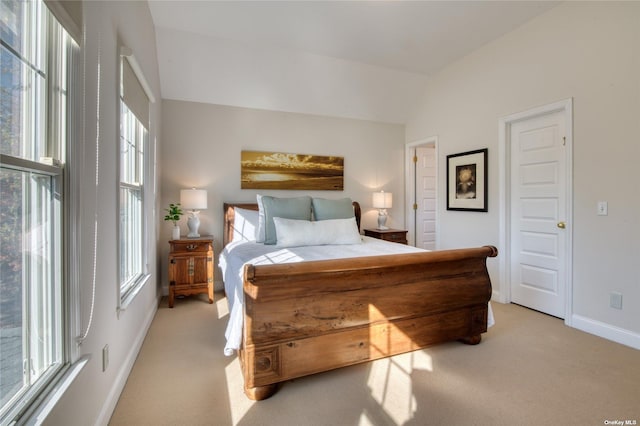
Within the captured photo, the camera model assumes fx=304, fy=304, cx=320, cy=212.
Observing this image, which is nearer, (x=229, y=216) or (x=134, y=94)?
(x=134, y=94)

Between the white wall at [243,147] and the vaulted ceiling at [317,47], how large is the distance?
0.18 m

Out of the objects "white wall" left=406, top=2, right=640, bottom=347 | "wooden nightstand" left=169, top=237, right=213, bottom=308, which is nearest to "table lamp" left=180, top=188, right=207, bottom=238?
"wooden nightstand" left=169, top=237, right=213, bottom=308

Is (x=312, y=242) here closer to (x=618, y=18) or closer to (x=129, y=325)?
(x=129, y=325)

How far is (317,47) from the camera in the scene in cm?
357

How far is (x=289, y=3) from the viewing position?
278cm

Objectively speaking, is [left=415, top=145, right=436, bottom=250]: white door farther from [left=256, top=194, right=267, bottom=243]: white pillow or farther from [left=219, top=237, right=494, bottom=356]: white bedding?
[left=256, top=194, right=267, bottom=243]: white pillow

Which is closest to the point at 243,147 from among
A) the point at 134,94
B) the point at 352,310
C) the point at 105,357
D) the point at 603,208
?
the point at 134,94

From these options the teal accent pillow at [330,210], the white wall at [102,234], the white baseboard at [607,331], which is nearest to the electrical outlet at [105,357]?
the white wall at [102,234]

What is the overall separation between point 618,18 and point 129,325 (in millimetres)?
4433

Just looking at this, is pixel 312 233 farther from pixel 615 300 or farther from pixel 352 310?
pixel 615 300

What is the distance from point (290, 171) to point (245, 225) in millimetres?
1106

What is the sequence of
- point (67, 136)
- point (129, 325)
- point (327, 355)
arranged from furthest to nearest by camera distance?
point (129, 325) < point (327, 355) < point (67, 136)

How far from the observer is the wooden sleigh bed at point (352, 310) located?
171 cm

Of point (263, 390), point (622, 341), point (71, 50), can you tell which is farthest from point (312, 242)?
point (622, 341)
